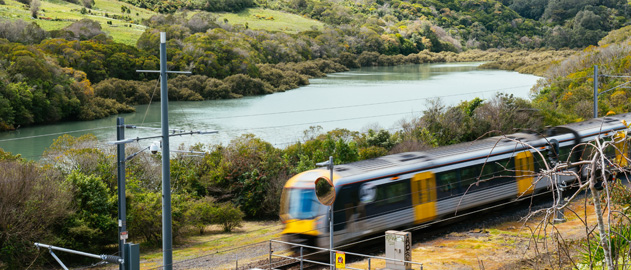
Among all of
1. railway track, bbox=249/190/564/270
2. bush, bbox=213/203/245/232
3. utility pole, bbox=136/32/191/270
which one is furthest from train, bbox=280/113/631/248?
bush, bbox=213/203/245/232

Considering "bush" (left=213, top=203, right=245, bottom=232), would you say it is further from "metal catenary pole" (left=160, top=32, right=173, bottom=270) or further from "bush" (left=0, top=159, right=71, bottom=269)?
"metal catenary pole" (left=160, top=32, right=173, bottom=270)

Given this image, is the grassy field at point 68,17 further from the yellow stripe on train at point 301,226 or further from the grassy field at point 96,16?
the yellow stripe on train at point 301,226

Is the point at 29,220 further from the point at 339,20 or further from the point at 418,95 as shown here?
the point at 339,20

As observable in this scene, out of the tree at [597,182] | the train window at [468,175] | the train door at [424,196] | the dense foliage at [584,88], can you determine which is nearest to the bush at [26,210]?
the train door at [424,196]

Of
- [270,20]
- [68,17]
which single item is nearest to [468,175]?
[68,17]

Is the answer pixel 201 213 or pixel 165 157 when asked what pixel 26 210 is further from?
pixel 201 213

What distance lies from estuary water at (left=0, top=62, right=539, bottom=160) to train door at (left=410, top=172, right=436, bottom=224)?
2415cm

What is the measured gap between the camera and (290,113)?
55.6 metres

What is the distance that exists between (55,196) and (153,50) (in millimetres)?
51530

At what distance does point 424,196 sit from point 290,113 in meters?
36.6

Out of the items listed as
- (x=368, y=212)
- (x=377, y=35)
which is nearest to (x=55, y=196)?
(x=368, y=212)

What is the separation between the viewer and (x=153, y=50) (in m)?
72.4

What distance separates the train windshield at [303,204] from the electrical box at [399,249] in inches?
115

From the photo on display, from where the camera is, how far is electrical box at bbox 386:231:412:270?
1512 centimetres
